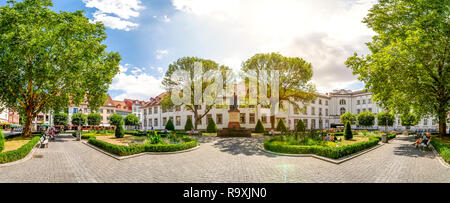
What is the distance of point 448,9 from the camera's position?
746 inches

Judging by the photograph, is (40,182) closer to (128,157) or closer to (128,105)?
(128,157)

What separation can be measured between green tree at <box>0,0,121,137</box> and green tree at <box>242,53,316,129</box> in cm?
1878

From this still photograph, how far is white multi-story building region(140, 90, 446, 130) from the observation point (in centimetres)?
4859

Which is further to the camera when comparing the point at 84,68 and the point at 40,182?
the point at 84,68

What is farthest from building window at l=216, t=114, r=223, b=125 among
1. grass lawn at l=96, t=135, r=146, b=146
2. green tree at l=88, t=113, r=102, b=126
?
green tree at l=88, t=113, r=102, b=126

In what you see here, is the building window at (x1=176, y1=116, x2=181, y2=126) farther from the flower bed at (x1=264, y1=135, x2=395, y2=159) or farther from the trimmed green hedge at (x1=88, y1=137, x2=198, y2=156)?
the flower bed at (x1=264, y1=135, x2=395, y2=159)

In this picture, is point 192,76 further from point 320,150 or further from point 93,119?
point 93,119

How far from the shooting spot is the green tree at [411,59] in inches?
707

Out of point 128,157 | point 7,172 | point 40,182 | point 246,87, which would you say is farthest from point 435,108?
point 7,172

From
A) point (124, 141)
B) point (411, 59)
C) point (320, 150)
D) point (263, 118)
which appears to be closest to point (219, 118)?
point (263, 118)

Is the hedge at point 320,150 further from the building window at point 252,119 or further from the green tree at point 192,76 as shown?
the building window at point 252,119

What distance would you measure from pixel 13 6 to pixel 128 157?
1958 centimetres

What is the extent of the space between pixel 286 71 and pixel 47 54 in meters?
27.8

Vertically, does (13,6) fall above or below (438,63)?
above
